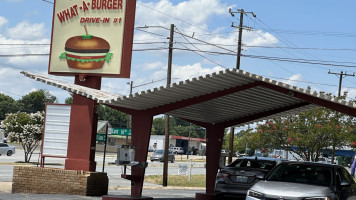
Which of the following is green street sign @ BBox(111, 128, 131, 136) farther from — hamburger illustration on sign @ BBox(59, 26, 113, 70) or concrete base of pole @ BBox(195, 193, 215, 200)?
concrete base of pole @ BBox(195, 193, 215, 200)

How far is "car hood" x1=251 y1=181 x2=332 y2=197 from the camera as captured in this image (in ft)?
38.4

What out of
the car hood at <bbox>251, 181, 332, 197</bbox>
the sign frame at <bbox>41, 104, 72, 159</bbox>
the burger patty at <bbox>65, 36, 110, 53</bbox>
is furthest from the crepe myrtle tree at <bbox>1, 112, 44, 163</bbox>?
the car hood at <bbox>251, 181, 332, 197</bbox>

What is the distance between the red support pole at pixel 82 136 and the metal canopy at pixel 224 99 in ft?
5.36

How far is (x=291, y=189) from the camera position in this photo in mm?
11938

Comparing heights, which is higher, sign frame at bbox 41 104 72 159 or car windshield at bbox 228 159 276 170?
sign frame at bbox 41 104 72 159

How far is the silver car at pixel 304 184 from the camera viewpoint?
11.8 m

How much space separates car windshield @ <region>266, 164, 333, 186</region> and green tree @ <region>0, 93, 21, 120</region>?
138 meters

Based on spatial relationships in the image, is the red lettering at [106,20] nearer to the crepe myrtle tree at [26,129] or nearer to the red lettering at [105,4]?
the red lettering at [105,4]

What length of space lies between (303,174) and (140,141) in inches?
219

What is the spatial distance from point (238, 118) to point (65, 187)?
658 centimetres

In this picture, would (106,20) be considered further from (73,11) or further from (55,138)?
(55,138)

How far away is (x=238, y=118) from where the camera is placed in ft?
70.7

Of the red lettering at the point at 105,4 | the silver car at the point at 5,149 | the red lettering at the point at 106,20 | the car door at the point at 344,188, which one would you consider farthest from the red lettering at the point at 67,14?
the silver car at the point at 5,149

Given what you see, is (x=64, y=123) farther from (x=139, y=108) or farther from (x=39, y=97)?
(x=39, y=97)
